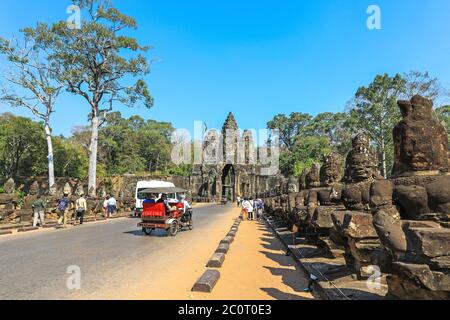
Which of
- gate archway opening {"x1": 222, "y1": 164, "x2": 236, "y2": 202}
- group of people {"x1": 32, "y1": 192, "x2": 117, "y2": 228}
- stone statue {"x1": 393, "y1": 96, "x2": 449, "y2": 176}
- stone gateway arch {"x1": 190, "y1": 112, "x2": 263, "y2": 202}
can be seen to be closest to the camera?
stone statue {"x1": 393, "y1": 96, "x2": 449, "y2": 176}

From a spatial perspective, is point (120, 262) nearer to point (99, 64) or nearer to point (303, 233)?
point (303, 233)

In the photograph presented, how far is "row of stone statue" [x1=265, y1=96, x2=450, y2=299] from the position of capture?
10.2 feet

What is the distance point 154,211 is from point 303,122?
184ft

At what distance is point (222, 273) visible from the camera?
21.7ft

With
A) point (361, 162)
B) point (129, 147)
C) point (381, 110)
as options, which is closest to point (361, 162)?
point (361, 162)

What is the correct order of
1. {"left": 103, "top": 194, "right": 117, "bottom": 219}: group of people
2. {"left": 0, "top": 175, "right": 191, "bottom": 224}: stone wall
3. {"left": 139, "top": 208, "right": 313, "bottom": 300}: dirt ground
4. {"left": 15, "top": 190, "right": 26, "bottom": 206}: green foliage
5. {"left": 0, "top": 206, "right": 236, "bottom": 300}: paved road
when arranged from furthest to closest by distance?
1. {"left": 103, "top": 194, "right": 117, "bottom": 219}: group of people
2. {"left": 15, "top": 190, "right": 26, "bottom": 206}: green foliage
3. {"left": 0, "top": 175, "right": 191, "bottom": 224}: stone wall
4. {"left": 0, "top": 206, "right": 236, "bottom": 300}: paved road
5. {"left": 139, "top": 208, "right": 313, "bottom": 300}: dirt ground

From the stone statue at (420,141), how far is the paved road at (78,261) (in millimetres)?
4498

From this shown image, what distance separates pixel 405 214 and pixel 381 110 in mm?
28778

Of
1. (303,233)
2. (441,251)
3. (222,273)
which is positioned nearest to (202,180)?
(303,233)

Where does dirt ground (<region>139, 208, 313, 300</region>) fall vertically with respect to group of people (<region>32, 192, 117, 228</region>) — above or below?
below

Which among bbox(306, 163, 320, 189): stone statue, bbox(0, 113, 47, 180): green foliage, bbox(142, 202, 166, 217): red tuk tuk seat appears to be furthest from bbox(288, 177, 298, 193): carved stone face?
bbox(0, 113, 47, 180): green foliage

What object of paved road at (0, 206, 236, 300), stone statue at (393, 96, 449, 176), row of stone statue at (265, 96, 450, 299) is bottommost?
paved road at (0, 206, 236, 300)

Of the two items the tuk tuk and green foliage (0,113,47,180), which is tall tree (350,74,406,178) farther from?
green foliage (0,113,47,180)

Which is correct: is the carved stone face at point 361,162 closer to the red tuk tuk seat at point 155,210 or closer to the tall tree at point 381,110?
the red tuk tuk seat at point 155,210
